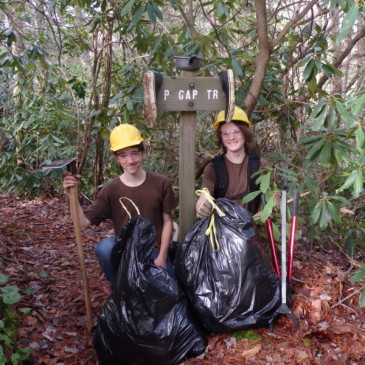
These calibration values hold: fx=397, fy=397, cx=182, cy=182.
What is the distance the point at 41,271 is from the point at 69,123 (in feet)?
6.91

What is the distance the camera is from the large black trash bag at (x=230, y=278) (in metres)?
2.20

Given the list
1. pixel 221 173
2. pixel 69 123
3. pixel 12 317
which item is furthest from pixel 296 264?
pixel 69 123

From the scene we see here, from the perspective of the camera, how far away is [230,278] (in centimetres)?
221

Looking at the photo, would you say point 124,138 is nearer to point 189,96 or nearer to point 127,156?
point 127,156

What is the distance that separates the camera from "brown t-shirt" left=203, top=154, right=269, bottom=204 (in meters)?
2.75

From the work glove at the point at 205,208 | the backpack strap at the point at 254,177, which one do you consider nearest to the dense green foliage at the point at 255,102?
the backpack strap at the point at 254,177

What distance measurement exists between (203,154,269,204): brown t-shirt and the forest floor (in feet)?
2.34

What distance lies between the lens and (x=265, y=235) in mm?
2777

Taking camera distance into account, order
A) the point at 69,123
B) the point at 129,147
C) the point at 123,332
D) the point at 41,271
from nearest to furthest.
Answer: the point at 123,332, the point at 129,147, the point at 41,271, the point at 69,123

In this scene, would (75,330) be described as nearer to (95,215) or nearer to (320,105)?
(95,215)

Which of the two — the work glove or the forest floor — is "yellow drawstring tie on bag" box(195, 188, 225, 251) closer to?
the work glove

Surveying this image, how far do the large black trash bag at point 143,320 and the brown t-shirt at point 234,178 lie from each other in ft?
2.42

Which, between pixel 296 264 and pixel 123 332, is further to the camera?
pixel 296 264

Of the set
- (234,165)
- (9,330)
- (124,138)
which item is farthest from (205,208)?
(9,330)
